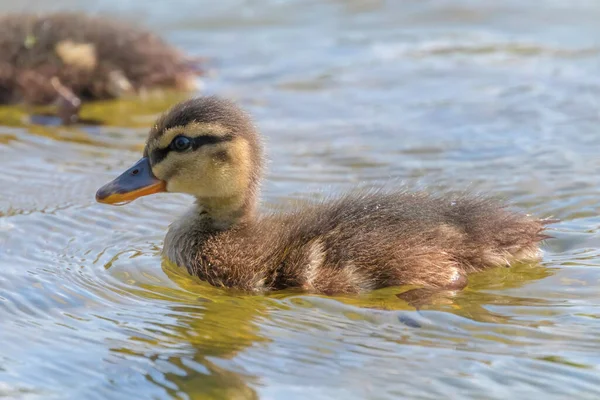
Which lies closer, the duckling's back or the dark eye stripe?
the duckling's back

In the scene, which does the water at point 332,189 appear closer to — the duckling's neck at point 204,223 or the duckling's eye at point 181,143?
the duckling's neck at point 204,223

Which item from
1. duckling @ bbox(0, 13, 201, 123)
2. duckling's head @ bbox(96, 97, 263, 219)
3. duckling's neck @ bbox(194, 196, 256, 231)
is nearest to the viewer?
duckling's head @ bbox(96, 97, 263, 219)

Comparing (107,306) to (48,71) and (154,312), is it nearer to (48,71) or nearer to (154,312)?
(154,312)

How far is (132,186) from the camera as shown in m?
5.11

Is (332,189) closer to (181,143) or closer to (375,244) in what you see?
(181,143)

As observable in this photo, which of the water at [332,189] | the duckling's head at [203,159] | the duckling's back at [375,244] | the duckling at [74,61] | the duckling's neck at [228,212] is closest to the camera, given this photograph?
the water at [332,189]

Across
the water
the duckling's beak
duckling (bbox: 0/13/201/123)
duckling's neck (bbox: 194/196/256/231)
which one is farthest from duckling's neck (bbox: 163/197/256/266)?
duckling (bbox: 0/13/201/123)

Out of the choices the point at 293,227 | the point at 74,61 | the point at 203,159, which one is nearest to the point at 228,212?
the point at 203,159

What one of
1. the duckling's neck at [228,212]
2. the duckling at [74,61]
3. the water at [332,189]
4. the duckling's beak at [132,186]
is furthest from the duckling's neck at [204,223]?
the duckling at [74,61]

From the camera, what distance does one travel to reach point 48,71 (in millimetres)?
8336

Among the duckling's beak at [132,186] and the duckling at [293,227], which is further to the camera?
the duckling's beak at [132,186]

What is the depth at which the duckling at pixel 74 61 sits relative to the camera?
8312 mm

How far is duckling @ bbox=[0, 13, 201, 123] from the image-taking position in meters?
8.31

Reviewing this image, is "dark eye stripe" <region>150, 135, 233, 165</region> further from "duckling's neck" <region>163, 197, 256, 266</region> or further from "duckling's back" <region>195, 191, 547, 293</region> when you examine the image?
"duckling's back" <region>195, 191, 547, 293</region>
